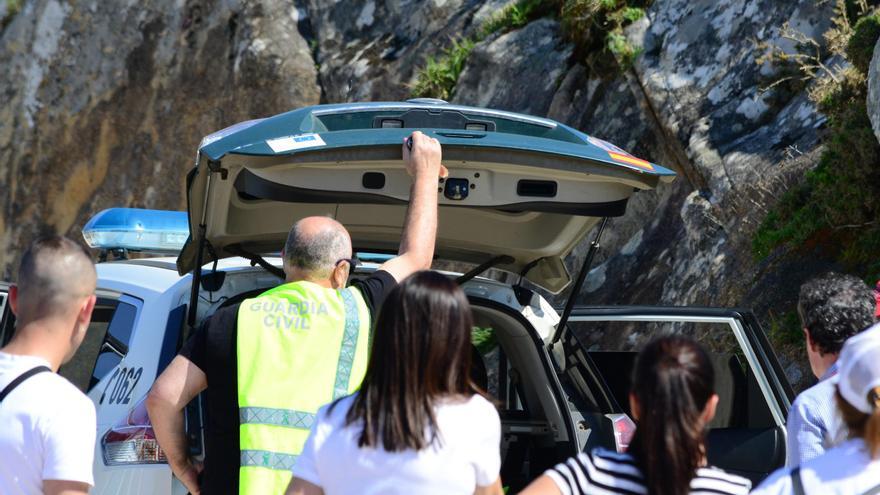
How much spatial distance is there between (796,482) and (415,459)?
85 centimetres

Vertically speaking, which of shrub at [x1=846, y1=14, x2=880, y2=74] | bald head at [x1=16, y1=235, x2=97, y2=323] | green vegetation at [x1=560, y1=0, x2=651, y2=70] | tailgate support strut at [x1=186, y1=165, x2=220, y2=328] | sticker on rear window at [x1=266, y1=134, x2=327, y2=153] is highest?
green vegetation at [x1=560, y1=0, x2=651, y2=70]

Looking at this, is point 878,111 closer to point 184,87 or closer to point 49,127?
point 184,87

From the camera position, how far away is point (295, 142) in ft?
12.9

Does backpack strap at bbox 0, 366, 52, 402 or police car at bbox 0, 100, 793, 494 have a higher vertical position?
police car at bbox 0, 100, 793, 494

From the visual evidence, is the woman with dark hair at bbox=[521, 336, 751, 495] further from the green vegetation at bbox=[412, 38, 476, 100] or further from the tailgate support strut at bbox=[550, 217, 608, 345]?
the green vegetation at bbox=[412, 38, 476, 100]

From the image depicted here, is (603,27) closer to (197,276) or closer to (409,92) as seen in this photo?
(409,92)

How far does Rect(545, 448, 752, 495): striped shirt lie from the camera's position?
2.58 meters

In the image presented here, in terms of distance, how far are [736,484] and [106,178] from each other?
1306 centimetres

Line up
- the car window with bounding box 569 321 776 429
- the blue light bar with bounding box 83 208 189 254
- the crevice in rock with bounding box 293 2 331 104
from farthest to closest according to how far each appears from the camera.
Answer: the crevice in rock with bounding box 293 2 331 104
the blue light bar with bounding box 83 208 189 254
the car window with bounding box 569 321 776 429

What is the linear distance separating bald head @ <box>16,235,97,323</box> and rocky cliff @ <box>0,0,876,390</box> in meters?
5.12

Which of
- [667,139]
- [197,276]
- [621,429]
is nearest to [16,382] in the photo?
[197,276]

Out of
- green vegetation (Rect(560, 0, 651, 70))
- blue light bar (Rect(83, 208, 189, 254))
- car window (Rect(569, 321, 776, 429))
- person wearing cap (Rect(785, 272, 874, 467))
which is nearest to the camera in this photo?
person wearing cap (Rect(785, 272, 874, 467))

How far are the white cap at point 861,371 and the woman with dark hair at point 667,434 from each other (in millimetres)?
299

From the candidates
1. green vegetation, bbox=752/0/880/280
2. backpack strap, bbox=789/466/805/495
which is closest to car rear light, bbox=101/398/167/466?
backpack strap, bbox=789/466/805/495
